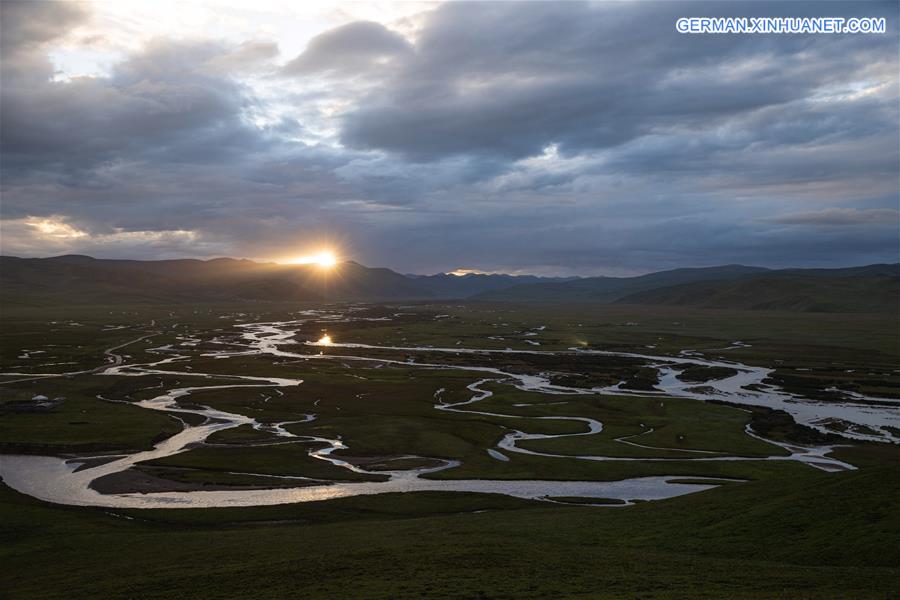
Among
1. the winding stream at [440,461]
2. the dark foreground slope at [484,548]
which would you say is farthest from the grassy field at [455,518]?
the winding stream at [440,461]

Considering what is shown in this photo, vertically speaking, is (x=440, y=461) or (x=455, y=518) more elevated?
(x=455, y=518)

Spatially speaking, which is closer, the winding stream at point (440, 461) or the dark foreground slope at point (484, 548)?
the dark foreground slope at point (484, 548)

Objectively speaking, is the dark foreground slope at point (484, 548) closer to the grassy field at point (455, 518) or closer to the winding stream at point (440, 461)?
the grassy field at point (455, 518)

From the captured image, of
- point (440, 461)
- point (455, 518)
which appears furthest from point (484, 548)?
point (440, 461)

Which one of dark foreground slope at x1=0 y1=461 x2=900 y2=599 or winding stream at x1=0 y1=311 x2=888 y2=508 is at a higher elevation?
dark foreground slope at x1=0 y1=461 x2=900 y2=599

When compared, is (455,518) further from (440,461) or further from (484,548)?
(440,461)

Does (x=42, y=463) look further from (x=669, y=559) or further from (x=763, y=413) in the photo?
(x=763, y=413)

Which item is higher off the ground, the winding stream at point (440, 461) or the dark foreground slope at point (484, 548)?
the dark foreground slope at point (484, 548)

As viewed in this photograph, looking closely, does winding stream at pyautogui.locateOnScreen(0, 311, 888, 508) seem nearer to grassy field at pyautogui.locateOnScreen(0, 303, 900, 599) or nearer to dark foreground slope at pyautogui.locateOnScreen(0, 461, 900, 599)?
grassy field at pyautogui.locateOnScreen(0, 303, 900, 599)

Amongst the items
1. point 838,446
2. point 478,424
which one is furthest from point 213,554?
point 838,446

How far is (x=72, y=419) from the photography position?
3612 inches

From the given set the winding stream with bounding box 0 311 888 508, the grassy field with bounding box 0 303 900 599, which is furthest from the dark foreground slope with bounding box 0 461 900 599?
the winding stream with bounding box 0 311 888 508

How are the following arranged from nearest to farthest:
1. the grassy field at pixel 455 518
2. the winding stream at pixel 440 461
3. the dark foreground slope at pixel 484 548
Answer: the dark foreground slope at pixel 484 548, the grassy field at pixel 455 518, the winding stream at pixel 440 461

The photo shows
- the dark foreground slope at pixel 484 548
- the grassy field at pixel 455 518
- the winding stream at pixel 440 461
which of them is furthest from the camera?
the winding stream at pixel 440 461
